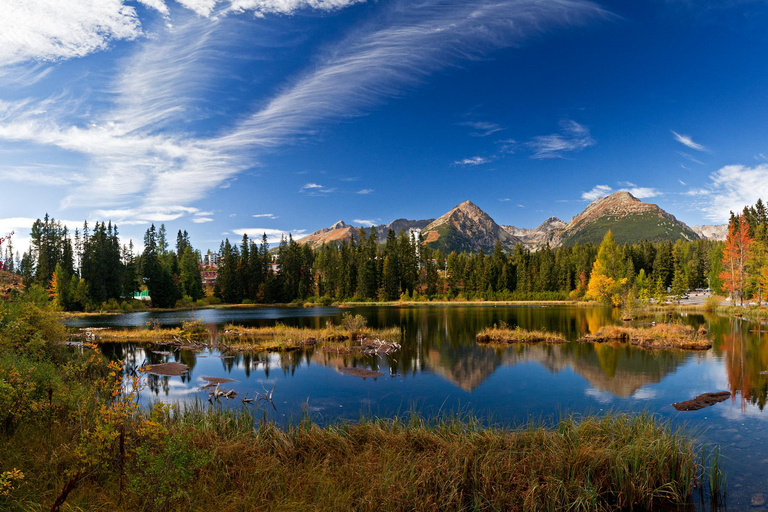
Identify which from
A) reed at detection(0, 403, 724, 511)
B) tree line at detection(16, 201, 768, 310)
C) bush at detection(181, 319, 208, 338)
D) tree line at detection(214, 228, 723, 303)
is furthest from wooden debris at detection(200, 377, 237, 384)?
tree line at detection(214, 228, 723, 303)

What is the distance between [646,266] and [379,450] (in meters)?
125

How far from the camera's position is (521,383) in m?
20.6

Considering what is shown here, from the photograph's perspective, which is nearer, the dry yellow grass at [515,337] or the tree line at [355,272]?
the dry yellow grass at [515,337]

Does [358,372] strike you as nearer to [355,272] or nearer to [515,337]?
[515,337]

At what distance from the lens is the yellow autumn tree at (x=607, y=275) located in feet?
265

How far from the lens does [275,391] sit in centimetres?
1906

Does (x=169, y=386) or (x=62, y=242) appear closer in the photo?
(x=169, y=386)

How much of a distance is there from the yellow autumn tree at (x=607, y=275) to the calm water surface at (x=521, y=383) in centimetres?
4871

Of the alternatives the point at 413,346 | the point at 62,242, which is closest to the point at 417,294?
the point at 413,346

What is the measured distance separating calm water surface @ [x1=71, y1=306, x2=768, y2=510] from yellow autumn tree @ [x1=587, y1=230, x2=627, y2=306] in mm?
48715

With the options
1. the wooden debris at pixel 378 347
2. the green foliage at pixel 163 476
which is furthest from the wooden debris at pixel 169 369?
the green foliage at pixel 163 476

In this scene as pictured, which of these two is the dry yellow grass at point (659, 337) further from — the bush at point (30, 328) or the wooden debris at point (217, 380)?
the bush at point (30, 328)

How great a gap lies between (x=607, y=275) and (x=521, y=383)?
75.9 meters

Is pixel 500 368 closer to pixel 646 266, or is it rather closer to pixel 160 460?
pixel 160 460
